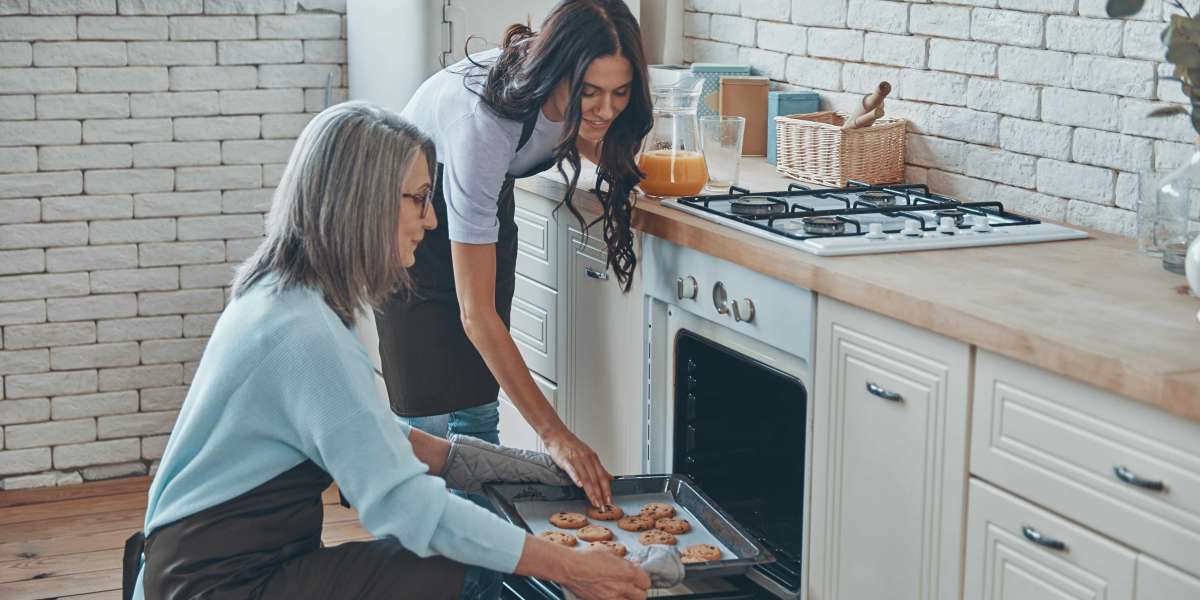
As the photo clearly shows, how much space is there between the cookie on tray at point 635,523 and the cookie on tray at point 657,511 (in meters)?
0.02

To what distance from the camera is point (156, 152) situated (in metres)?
4.22

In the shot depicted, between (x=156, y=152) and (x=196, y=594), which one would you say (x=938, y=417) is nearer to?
(x=196, y=594)

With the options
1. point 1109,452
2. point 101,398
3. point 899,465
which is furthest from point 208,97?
point 1109,452

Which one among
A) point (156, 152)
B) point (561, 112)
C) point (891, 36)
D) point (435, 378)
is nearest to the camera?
point (561, 112)

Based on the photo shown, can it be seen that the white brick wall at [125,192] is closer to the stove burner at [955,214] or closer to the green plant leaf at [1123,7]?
the stove burner at [955,214]

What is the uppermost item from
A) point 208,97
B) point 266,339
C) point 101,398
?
point 208,97

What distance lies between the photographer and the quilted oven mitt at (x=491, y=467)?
2490 mm

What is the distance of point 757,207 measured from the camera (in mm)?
2783

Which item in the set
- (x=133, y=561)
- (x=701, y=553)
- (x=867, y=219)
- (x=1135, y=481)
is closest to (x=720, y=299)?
Result: (x=867, y=219)

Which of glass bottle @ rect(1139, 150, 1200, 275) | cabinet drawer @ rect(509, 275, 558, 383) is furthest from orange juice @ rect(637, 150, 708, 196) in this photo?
glass bottle @ rect(1139, 150, 1200, 275)

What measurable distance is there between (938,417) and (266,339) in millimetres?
1015

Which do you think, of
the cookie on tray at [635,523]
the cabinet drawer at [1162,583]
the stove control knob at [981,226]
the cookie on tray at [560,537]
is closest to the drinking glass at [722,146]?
the stove control knob at [981,226]

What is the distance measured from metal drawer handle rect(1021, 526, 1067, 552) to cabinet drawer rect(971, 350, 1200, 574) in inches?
1.7

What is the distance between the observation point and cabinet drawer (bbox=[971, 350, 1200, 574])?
1729 millimetres
